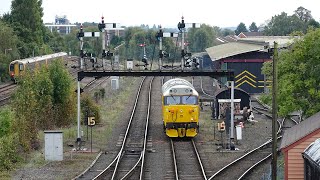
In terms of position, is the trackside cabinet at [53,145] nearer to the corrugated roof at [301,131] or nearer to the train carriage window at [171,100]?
the train carriage window at [171,100]

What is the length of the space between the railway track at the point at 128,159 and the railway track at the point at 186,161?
1.37 metres

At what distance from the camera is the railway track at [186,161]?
23.8 m

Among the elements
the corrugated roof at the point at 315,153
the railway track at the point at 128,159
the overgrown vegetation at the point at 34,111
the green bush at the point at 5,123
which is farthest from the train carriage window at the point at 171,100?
the corrugated roof at the point at 315,153

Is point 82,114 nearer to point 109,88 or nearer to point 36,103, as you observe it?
point 36,103

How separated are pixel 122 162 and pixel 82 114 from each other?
12.3 metres

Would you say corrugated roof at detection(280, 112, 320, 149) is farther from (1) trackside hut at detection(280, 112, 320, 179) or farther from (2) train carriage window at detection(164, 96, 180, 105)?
(2) train carriage window at detection(164, 96, 180, 105)

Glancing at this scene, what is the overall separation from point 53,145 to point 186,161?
559 centimetres

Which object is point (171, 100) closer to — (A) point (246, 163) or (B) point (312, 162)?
(A) point (246, 163)

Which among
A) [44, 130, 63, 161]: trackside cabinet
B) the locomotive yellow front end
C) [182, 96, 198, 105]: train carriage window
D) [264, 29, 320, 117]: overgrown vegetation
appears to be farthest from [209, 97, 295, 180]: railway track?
[44, 130, 63, 161]: trackside cabinet

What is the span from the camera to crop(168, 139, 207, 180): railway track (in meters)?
23.8

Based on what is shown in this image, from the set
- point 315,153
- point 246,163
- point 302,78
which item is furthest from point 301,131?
point 302,78

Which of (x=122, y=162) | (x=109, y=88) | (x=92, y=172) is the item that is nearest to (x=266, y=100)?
(x=122, y=162)

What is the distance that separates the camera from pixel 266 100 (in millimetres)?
28547

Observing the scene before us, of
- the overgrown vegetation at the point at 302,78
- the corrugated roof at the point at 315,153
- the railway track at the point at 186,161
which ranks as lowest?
the railway track at the point at 186,161
